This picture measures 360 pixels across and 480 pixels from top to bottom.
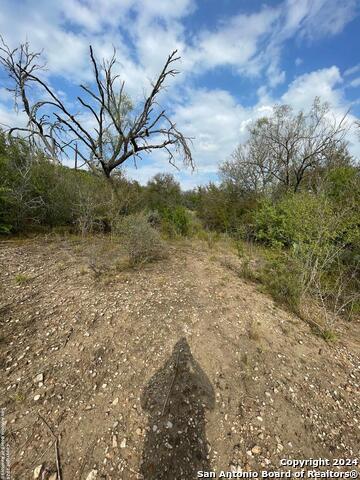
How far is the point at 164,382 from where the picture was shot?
2.10 meters

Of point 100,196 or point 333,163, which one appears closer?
point 100,196

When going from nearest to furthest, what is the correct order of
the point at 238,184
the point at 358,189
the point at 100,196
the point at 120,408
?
the point at 120,408 < the point at 358,189 < the point at 100,196 < the point at 238,184

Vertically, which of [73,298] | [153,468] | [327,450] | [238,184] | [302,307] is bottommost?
[327,450]

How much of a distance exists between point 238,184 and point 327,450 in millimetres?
15825

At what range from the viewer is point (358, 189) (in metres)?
4.88

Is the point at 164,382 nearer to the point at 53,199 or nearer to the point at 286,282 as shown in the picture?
the point at 286,282

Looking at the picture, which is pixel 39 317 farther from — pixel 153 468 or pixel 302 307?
pixel 302 307

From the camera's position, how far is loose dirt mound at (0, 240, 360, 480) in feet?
5.22

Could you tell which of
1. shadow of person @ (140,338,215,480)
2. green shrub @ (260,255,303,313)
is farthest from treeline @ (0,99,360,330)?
shadow of person @ (140,338,215,480)

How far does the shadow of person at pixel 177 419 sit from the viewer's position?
1508mm

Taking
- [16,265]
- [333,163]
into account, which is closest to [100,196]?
[16,265]

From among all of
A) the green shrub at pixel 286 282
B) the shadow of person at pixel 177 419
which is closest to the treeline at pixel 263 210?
the green shrub at pixel 286 282

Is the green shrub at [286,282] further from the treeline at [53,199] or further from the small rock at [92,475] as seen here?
the treeline at [53,199]

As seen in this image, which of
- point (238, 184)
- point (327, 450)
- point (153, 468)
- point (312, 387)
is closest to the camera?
point (153, 468)
